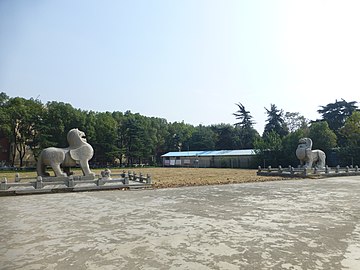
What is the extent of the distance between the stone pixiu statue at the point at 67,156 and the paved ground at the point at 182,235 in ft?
17.7

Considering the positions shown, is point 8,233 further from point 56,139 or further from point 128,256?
point 56,139

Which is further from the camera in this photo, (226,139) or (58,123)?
(226,139)

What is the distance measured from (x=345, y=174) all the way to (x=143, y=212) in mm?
21097

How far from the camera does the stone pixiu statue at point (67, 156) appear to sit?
15539 mm

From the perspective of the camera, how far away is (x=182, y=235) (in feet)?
20.1

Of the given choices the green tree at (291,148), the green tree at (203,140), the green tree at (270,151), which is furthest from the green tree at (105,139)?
the green tree at (291,148)

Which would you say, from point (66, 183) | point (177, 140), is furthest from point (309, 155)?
point (177, 140)

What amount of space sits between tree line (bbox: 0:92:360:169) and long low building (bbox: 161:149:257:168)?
3.21 m

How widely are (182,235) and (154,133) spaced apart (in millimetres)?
51005

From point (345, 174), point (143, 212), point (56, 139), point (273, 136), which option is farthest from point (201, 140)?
point (143, 212)

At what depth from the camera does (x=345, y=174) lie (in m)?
23.6

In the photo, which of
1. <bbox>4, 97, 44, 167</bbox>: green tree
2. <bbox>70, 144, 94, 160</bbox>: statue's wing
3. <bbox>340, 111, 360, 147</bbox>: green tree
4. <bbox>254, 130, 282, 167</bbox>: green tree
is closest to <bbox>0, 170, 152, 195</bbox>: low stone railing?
<bbox>70, 144, 94, 160</bbox>: statue's wing

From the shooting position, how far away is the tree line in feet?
115

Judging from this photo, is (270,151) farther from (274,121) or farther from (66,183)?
(66,183)
